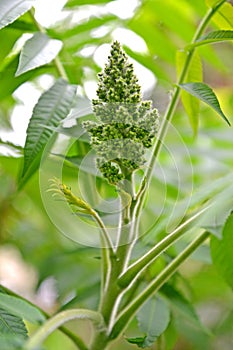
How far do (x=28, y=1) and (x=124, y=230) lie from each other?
0.75 feet

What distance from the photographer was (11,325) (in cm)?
49

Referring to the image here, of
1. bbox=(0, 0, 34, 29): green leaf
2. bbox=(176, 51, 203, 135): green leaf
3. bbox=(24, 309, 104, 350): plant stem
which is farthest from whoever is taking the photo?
bbox=(176, 51, 203, 135): green leaf

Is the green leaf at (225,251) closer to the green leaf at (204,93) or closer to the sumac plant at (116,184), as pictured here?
the sumac plant at (116,184)

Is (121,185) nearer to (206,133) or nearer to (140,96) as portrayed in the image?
(140,96)

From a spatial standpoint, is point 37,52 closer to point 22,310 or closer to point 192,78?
point 192,78

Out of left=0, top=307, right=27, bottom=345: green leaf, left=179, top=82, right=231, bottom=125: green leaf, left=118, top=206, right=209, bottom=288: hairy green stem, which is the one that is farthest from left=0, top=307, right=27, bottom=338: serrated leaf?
left=179, top=82, right=231, bottom=125: green leaf

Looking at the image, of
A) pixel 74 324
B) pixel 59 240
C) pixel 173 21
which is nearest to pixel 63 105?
pixel 173 21

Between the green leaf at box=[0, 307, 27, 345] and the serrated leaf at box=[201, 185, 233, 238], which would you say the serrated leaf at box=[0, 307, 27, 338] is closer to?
the green leaf at box=[0, 307, 27, 345]

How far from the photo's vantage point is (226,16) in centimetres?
62

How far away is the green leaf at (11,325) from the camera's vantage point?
483 millimetres

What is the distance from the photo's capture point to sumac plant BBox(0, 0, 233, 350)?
1.56 feet

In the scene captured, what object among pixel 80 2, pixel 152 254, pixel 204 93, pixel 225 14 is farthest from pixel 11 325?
pixel 80 2

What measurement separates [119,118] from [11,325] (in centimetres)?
18

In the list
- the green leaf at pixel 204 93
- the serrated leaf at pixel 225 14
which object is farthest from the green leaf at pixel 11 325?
the serrated leaf at pixel 225 14
